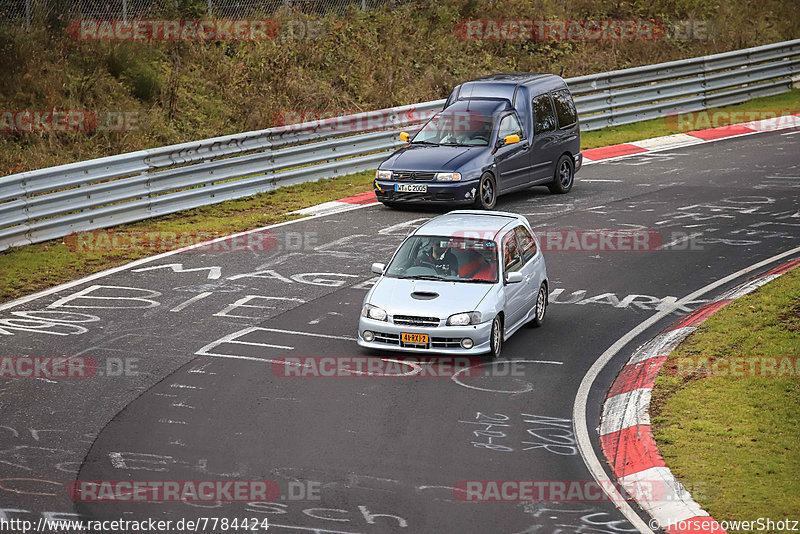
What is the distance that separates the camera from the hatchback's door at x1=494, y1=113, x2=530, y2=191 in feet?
65.6

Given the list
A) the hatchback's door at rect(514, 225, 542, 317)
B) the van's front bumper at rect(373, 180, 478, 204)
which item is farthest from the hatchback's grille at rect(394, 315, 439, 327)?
the van's front bumper at rect(373, 180, 478, 204)

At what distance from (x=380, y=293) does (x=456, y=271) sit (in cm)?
101

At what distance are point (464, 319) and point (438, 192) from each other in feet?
24.7

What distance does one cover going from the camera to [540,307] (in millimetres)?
13727

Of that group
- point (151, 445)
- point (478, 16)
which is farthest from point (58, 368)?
point (478, 16)

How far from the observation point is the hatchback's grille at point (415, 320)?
39.4ft

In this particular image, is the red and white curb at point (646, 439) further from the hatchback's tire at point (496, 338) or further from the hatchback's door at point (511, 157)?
the hatchback's door at point (511, 157)

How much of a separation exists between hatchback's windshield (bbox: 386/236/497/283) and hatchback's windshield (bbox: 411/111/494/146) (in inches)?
281

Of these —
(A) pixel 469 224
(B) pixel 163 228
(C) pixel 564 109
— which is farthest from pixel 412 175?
(A) pixel 469 224

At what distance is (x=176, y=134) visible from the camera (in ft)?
77.4

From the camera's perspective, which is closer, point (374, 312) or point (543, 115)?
point (374, 312)

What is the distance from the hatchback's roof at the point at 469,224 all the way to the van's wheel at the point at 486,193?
5061mm

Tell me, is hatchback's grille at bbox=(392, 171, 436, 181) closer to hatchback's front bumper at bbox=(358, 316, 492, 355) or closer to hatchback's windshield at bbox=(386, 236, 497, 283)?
hatchback's windshield at bbox=(386, 236, 497, 283)

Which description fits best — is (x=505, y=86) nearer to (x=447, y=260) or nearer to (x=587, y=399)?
(x=447, y=260)
